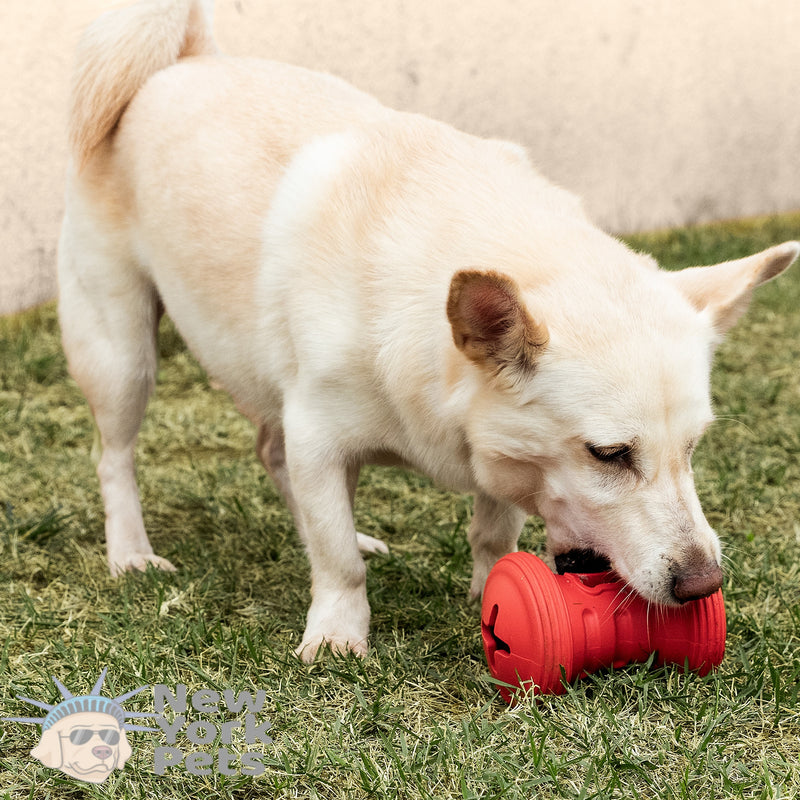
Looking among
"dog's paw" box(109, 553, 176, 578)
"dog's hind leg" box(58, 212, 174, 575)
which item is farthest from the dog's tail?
"dog's paw" box(109, 553, 176, 578)

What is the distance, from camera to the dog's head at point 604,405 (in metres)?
2.22

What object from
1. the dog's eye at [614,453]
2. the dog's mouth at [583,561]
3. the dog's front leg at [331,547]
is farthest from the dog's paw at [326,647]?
the dog's eye at [614,453]

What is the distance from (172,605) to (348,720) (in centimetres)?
87

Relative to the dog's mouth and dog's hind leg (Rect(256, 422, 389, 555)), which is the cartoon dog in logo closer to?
the dog's mouth

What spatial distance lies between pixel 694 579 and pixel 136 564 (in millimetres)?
1908

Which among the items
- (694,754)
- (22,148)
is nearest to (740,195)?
(22,148)

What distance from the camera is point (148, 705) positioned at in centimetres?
249

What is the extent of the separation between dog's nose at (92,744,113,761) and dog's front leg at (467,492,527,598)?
124cm

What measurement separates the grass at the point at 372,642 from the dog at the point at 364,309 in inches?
7.6

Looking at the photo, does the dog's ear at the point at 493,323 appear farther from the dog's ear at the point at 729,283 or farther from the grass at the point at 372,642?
the grass at the point at 372,642

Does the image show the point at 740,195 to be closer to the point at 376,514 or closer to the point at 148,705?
the point at 376,514

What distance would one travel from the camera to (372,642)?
9.41 feet

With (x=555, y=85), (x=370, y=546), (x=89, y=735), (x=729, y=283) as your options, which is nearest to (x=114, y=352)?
(x=370, y=546)

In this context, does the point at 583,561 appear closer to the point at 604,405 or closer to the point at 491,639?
the point at 491,639
